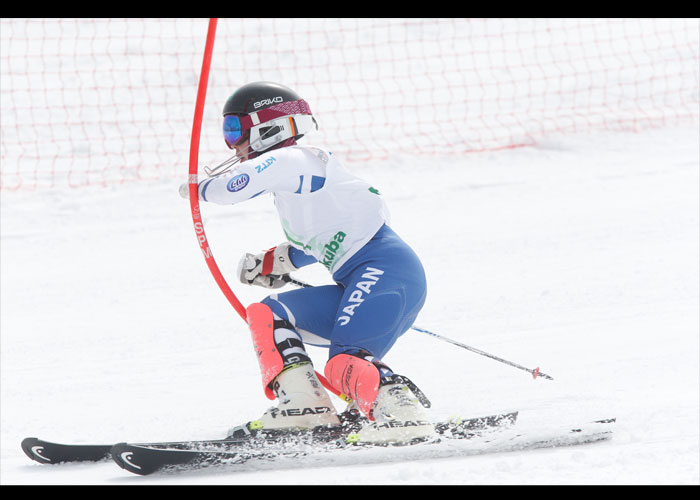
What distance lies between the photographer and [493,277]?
5.78 m

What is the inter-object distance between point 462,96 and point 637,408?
8003 millimetres

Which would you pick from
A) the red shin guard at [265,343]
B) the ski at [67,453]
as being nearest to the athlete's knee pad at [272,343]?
the red shin guard at [265,343]

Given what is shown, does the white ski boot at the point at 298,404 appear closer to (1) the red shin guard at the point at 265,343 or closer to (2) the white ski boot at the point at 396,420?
(1) the red shin guard at the point at 265,343

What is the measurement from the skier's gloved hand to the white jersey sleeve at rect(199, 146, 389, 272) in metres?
0.19

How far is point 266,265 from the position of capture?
3732 millimetres

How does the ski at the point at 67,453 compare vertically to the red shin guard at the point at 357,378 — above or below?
below

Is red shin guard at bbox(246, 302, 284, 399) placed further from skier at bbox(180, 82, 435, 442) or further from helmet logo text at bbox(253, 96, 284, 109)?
helmet logo text at bbox(253, 96, 284, 109)

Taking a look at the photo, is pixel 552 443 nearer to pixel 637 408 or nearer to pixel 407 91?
pixel 637 408

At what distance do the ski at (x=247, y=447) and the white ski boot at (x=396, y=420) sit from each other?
0.08 feet

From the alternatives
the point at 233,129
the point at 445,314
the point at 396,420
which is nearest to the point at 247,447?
the point at 396,420

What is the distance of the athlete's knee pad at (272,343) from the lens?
324 centimetres

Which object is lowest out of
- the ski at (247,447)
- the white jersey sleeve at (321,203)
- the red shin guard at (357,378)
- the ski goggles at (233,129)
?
the ski at (247,447)

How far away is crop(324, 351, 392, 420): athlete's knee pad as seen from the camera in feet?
10.3

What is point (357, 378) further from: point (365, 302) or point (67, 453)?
point (67, 453)
